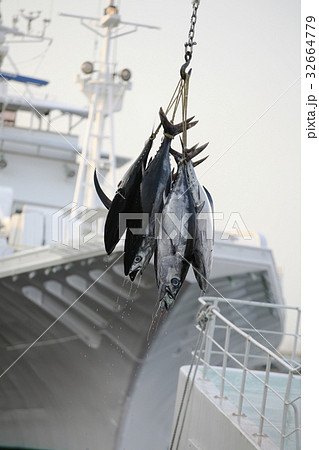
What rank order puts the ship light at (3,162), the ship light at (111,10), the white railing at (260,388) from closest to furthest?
the white railing at (260,388)
the ship light at (111,10)
the ship light at (3,162)

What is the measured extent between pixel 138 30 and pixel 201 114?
0.36 m

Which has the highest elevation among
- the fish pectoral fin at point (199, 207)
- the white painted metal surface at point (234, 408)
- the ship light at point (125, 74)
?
the ship light at point (125, 74)

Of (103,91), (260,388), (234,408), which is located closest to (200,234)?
(234,408)

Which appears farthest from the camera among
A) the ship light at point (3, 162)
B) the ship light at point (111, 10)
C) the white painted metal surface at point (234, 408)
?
the ship light at point (3, 162)

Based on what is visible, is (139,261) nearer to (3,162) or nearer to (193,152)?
(193,152)

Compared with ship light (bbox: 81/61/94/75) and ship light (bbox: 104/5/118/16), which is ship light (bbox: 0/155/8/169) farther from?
ship light (bbox: 104/5/118/16)

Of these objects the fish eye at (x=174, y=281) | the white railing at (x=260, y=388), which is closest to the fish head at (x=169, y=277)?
the fish eye at (x=174, y=281)

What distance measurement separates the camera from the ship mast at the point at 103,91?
2123 millimetres

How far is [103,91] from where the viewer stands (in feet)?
7.68

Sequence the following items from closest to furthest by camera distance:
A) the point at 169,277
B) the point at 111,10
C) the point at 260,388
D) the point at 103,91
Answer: the point at 169,277 < the point at 111,10 < the point at 103,91 < the point at 260,388

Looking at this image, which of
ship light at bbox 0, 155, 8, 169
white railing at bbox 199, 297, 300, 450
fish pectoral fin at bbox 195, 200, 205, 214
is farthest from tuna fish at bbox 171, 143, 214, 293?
ship light at bbox 0, 155, 8, 169

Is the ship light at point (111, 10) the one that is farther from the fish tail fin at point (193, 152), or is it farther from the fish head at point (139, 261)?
the fish head at point (139, 261)

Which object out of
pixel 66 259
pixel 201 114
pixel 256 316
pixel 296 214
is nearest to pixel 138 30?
pixel 201 114
